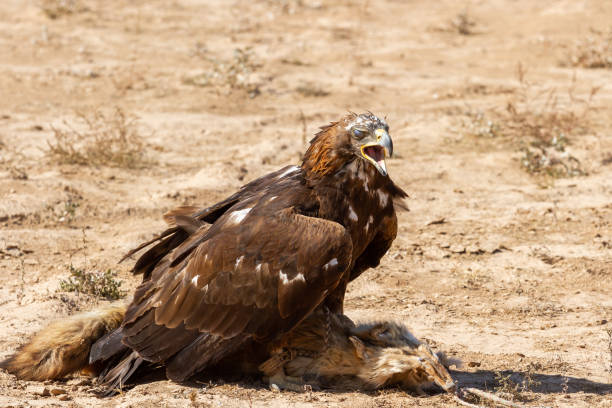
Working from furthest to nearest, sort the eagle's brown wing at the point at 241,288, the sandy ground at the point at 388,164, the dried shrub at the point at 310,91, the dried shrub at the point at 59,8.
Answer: the dried shrub at the point at 59,8
the dried shrub at the point at 310,91
the sandy ground at the point at 388,164
the eagle's brown wing at the point at 241,288

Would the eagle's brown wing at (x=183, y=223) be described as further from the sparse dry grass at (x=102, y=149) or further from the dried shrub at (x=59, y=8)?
the dried shrub at (x=59, y=8)

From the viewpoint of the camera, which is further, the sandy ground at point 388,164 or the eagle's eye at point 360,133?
the sandy ground at point 388,164

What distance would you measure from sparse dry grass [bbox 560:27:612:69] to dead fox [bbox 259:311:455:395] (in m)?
10.2

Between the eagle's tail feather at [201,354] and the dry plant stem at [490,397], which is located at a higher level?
the eagle's tail feather at [201,354]

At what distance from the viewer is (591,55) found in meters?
14.7

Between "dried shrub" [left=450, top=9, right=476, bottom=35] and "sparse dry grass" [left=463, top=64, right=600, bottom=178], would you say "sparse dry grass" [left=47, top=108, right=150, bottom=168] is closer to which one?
"sparse dry grass" [left=463, top=64, right=600, bottom=178]

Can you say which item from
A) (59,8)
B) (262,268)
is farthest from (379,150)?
(59,8)

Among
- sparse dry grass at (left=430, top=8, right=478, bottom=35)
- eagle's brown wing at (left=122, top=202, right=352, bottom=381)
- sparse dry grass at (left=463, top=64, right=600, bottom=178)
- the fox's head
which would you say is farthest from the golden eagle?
sparse dry grass at (left=430, top=8, right=478, bottom=35)

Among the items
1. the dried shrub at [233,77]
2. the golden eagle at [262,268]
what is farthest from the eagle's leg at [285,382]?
the dried shrub at [233,77]

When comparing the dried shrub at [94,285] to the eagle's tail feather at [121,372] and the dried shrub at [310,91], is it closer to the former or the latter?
the eagle's tail feather at [121,372]

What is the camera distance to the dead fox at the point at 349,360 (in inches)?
219

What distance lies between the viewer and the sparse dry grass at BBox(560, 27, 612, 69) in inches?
575

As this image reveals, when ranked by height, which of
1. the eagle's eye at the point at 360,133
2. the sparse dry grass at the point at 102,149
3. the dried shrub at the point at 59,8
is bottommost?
the sparse dry grass at the point at 102,149

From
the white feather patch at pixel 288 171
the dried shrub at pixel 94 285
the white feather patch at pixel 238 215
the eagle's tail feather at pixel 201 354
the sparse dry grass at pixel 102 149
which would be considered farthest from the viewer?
the sparse dry grass at pixel 102 149
